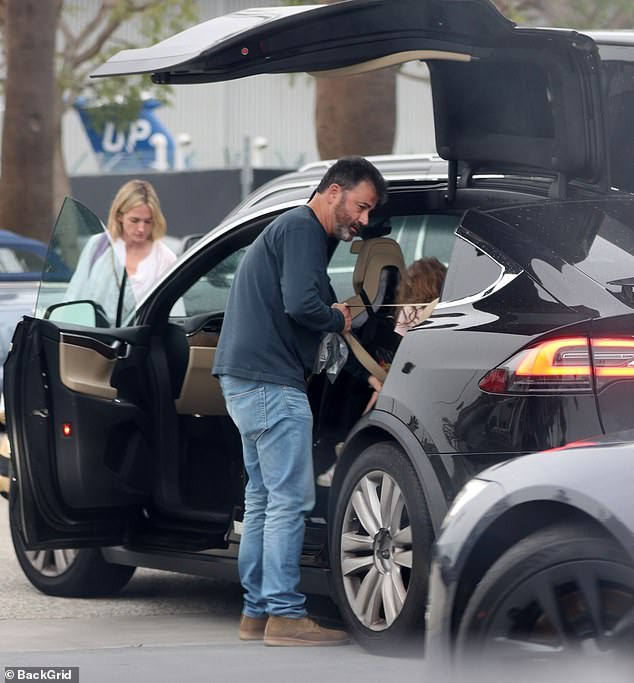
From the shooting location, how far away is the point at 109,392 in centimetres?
652

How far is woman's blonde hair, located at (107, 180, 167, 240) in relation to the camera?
836 centimetres

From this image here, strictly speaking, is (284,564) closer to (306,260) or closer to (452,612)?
(306,260)

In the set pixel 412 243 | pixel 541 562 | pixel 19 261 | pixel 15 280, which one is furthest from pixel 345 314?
pixel 19 261

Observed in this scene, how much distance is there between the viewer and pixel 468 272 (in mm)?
5301

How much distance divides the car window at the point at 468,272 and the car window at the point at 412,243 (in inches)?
35.6

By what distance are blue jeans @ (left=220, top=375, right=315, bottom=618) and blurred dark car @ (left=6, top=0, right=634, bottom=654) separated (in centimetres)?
13

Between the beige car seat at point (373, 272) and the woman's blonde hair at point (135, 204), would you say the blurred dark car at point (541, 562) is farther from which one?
the woman's blonde hair at point (135, 204)

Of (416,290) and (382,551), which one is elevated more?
(416,290)

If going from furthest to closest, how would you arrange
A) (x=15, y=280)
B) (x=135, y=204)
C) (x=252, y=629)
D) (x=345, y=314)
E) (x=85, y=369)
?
(x=15, y=280)
(x=135, y=204)
(x=85, y=369)
(x=252, y=629)
(x=345, y=314)

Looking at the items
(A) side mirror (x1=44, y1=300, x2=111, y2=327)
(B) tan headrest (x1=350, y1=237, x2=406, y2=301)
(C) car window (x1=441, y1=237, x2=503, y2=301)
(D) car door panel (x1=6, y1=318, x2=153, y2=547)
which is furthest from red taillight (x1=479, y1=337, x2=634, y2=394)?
(A) side mirror (x1=44, y1=300, x2=111, y2=327)

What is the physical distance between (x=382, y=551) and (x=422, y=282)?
48.0 inches

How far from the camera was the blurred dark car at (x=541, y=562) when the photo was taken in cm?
353

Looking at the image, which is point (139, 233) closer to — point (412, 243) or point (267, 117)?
point (412, 243)

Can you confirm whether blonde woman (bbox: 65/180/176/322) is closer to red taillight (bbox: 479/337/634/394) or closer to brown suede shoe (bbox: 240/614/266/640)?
brown suede shoe (bbox: 240/614/266/640)
